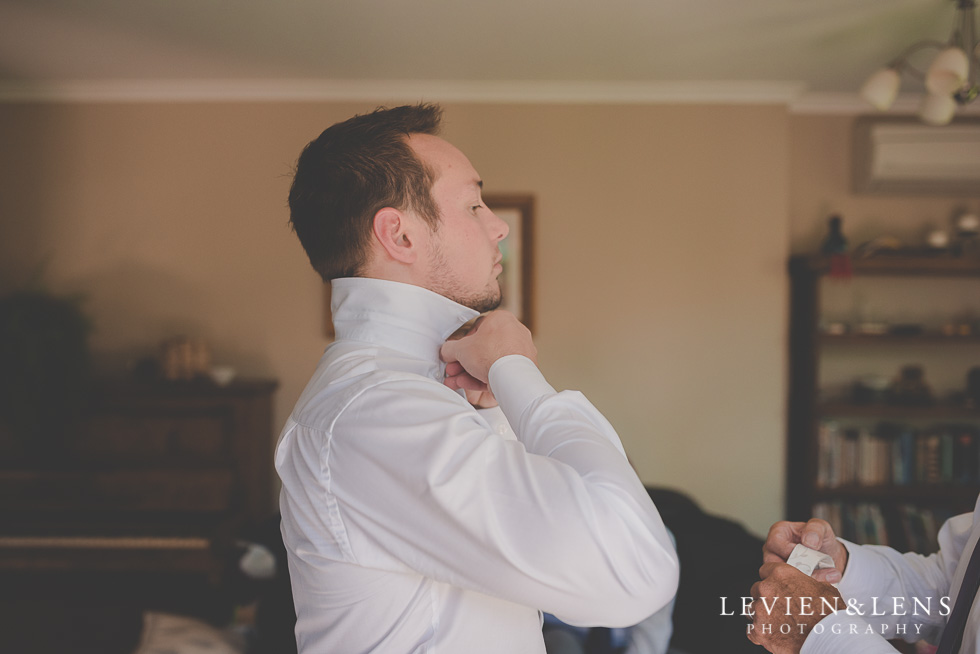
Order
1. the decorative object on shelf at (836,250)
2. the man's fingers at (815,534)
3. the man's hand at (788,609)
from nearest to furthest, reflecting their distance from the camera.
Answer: the man's hand at (788,609) → the man's fingers at (815,534) → the decorative object on shelf at (836,250)

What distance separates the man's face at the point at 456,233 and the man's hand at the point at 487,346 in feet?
0.24

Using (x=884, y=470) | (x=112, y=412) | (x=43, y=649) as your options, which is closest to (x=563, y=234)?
(x=884, y=470)

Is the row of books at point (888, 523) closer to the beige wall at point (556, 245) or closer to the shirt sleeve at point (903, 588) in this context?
the beige wall at point (556, 245)

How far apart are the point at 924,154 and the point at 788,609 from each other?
12.2 feet

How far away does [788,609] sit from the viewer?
0.91m

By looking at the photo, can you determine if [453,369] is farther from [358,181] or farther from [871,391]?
[871,391]

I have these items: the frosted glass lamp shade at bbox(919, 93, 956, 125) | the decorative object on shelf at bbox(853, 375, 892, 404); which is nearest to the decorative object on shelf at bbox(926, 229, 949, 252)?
the decorative object on shelf at bbox(853, 375, 892, 404)

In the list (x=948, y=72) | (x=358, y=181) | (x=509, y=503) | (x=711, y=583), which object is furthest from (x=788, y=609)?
(x=948, y=72)

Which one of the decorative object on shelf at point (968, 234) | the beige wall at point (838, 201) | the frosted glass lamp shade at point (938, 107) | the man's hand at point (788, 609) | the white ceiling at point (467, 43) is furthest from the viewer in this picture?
the beige wall at point (838, 201)

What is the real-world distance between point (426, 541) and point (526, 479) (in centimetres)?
15

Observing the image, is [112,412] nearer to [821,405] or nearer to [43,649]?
[43,649]

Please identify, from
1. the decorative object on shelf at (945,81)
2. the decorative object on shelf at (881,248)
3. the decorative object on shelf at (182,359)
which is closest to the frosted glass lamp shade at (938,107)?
the decorative object on shelf at (945,81)

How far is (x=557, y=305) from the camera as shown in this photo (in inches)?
142

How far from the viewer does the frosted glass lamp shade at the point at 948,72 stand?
2.10 metres
